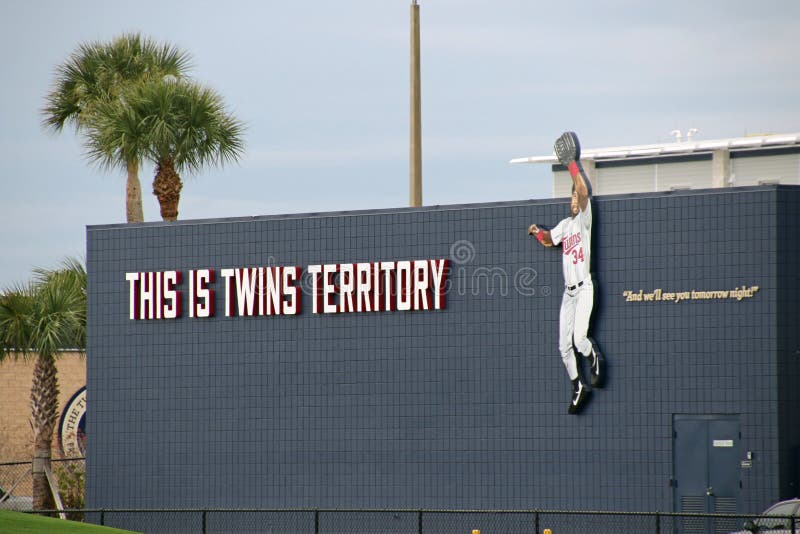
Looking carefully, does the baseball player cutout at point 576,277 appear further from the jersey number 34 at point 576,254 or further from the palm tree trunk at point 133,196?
the palm tree trunk at point 133,196

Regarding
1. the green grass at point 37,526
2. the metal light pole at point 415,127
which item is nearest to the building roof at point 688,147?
the metal light pole at point 415,127

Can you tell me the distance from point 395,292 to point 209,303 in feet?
15.0

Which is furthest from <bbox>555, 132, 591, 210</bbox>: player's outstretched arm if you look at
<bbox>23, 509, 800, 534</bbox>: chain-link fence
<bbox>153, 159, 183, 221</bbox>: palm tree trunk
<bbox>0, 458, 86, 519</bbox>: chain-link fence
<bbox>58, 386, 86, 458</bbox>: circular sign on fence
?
<bbox>58, 386, 86, 458</bbox>: circular sign on fence

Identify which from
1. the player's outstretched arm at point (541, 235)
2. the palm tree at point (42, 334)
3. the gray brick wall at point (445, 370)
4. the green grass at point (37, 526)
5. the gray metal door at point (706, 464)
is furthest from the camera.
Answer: the palm tree at point (42, 334)

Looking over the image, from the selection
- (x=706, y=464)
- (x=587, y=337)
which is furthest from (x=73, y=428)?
(x=706, y=464)

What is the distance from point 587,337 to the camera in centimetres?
2900

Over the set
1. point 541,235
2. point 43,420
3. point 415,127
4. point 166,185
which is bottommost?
point 43,420

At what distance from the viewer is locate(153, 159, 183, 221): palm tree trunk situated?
38.7 metres

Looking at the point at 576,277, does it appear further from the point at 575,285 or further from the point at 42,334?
the point at 42,334

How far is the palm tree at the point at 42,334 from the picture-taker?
3678 centimetres

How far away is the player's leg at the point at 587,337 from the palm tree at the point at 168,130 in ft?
43.7

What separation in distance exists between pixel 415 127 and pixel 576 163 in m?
13.7

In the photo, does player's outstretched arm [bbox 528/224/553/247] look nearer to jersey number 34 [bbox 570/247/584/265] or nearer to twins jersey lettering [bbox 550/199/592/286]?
twins jersey lettering [bbox 550/199/592/286]

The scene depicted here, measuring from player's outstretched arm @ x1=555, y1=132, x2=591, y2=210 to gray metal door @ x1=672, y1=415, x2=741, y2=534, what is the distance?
471 centimetres
